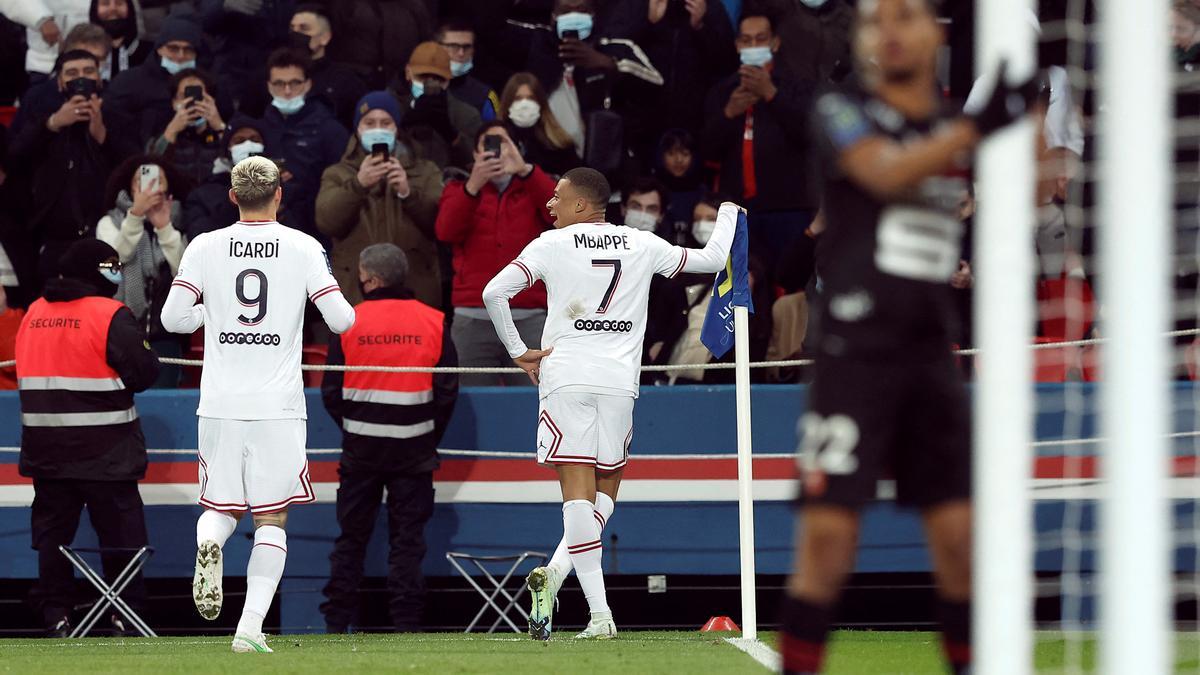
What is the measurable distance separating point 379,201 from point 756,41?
2933mm

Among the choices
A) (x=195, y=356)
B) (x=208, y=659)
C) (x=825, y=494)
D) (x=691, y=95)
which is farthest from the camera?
(x=691, y=95)

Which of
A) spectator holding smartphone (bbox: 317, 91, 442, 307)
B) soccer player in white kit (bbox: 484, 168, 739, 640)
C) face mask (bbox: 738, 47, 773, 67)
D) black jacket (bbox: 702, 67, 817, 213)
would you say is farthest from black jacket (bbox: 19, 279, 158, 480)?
face mask (bbox: 738, 47, 773, 67)

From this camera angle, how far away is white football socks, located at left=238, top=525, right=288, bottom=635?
26.8ft

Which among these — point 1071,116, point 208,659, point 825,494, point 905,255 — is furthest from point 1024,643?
point 1071,116

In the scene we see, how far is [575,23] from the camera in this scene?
42.1ft

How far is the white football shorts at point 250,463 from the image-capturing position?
8039 millimetres

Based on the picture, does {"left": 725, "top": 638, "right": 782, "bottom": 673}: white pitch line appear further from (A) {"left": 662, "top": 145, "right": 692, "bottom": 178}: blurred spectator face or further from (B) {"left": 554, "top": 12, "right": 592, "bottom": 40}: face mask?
(B) {"left": 554, "top": 12, "right": 592, "bottom": 40}: face mask

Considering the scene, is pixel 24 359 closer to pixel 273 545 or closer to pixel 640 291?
pixel 273 545

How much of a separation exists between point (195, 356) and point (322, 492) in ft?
→ 4.88

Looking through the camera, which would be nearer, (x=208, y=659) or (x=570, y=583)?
(x=208, y=659)

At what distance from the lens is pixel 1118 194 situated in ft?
13.8

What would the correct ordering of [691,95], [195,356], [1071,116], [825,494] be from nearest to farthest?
[825,494]
[1071,116]
[195,356]
[691,95]

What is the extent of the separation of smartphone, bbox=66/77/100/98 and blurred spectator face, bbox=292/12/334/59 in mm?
1572

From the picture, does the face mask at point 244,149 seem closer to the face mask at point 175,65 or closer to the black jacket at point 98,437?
the face mask at point 175,65
